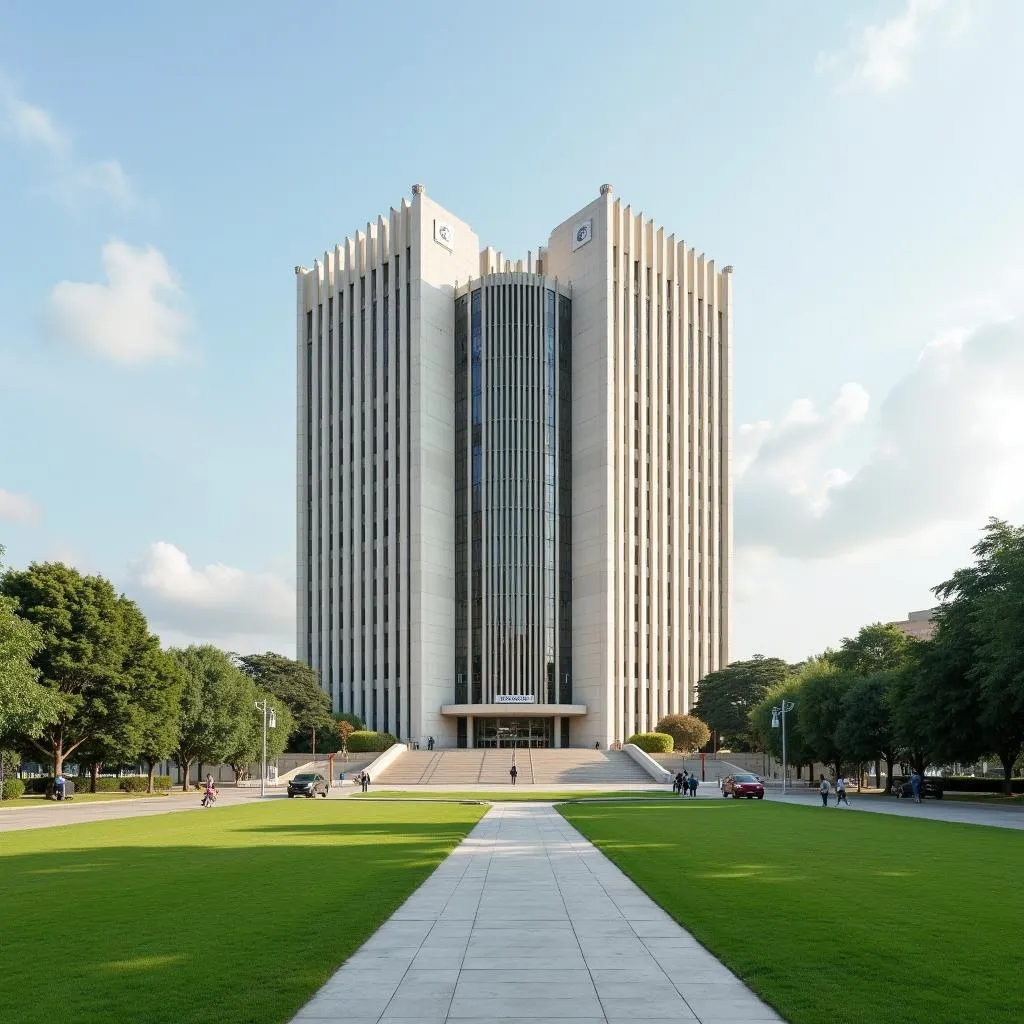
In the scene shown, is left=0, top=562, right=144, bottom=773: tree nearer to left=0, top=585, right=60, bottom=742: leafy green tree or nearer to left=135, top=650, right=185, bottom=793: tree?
left=135, top=650, right=185, bottom=793: tree

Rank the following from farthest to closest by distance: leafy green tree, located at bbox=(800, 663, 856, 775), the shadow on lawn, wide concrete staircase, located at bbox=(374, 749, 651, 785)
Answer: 1. wide concrete staircase, located at bbox=(374, 749, 651, 785)
2. leafy green tree, located at bbox=(800, 663, 856, 775)
3. the shadow on lawn

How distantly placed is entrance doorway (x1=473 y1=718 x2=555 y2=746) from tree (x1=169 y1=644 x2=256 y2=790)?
30820 mm

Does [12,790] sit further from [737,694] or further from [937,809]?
[737,694]

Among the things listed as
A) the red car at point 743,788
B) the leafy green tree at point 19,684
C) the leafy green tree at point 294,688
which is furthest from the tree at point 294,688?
the red car at point 743,788

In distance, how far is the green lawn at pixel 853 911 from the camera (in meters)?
10.4

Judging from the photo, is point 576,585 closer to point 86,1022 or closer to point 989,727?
point 989,727

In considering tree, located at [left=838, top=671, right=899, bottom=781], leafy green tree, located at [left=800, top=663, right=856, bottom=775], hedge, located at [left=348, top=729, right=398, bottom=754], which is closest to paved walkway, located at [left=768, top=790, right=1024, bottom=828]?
tree, located at [left=838, top=671, right=899, bottom=781]

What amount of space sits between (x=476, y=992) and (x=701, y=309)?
113209 mm

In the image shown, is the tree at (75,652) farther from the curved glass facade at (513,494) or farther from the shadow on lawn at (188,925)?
the curved glass facade at (513,494)

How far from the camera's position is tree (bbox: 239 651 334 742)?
93312 millimetres

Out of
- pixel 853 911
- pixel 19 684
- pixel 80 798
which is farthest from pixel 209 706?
pixel 853 911

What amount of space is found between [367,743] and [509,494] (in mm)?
28176

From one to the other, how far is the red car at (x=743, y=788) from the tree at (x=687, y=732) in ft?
115

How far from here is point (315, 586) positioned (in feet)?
368
